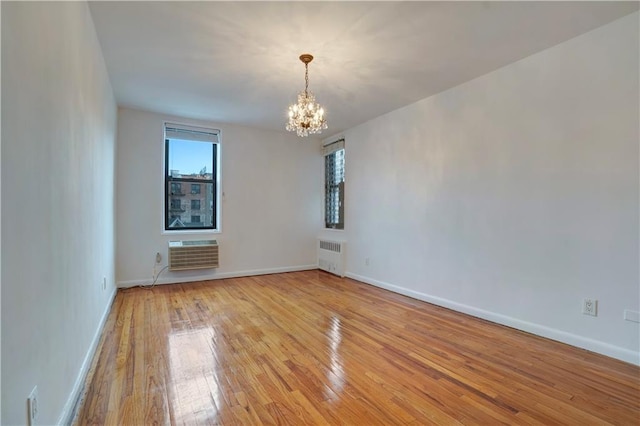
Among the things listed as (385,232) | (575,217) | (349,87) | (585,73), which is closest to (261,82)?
(349,87)

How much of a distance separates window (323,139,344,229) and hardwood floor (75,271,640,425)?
2501 mm

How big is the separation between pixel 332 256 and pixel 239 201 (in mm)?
1900

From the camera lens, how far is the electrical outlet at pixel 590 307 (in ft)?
8.08

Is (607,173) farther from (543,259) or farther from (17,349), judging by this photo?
(17,349)

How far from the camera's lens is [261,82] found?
3.39m

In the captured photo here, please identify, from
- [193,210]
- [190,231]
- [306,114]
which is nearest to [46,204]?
[306,114]

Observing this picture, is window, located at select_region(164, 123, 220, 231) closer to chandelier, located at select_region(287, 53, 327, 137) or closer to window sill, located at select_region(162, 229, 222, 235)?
window sill, located at select_region(162, 229, 222, 235)

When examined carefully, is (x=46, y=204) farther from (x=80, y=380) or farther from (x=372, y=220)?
(x=372, y=220)

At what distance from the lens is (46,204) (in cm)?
139

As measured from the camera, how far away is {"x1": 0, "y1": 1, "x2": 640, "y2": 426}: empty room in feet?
5.03

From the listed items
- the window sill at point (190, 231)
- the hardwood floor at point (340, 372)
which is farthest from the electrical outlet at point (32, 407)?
the window sill at point (190, 231)

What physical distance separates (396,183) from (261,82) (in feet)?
7.31

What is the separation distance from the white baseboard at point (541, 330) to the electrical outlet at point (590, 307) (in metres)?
0.21

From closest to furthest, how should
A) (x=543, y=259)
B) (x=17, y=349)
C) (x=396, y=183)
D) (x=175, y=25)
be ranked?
1. (x=17, y=349)
2. (x=175, y=25)
3. (x=543, y=259)
4. (x=396, y=183)
